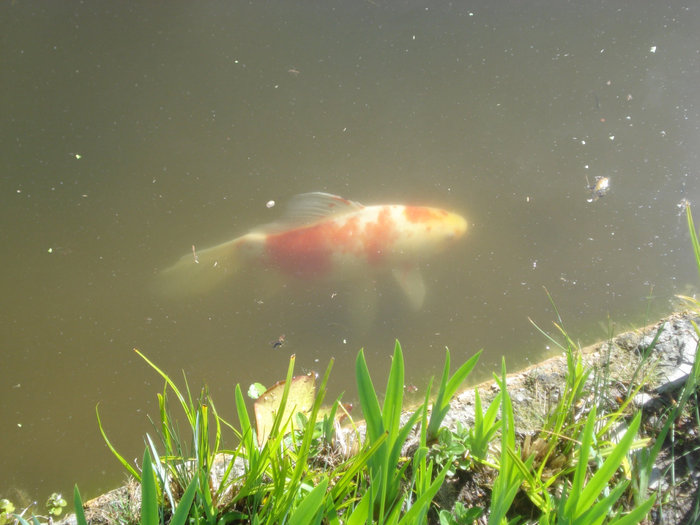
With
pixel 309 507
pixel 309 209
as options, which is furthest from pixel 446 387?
pixel 309 209

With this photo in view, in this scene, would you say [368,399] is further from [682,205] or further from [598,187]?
[682,205]

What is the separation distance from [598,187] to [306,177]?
1745 millimetres

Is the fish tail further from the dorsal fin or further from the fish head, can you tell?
the fish head

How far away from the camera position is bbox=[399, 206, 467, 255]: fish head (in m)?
3.05

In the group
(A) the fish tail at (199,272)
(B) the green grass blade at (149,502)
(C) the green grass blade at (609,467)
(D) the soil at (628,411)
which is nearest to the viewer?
(B) the green grass blade at (149,502)

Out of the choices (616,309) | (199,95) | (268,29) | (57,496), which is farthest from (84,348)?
(616,309)

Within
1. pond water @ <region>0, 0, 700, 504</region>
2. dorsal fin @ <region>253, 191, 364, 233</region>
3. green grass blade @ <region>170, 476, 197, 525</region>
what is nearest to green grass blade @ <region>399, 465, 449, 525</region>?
green grass blade @ <region>170, 476, 197, 525</region>

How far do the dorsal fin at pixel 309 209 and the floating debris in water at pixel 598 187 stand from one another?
1370 mm

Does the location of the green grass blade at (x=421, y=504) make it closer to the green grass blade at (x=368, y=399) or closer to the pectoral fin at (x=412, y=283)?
the green grass blade at (x=368, y=399)

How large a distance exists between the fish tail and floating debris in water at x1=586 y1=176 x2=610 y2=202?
83.4 inches

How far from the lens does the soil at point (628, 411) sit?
63.3 inches

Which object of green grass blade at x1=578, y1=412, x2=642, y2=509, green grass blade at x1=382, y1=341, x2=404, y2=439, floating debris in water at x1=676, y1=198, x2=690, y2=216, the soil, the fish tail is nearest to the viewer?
green grass blade at x1=578, y1=412, x2=642, y2=509

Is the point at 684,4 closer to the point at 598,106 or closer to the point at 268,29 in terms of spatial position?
the point at 598,106

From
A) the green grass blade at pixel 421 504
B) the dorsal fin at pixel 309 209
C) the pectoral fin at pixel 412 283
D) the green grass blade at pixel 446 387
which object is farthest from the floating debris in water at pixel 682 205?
the green grass blade at pixel 421 504
